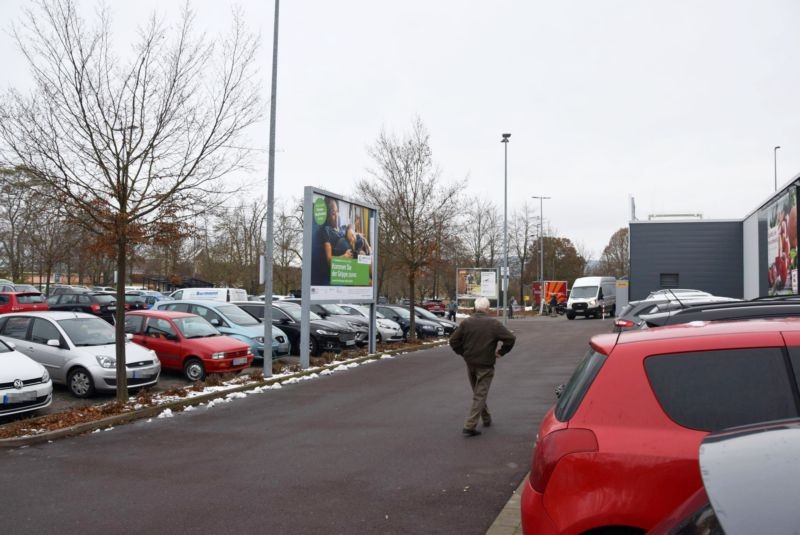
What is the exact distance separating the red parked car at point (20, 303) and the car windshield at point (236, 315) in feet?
45.8

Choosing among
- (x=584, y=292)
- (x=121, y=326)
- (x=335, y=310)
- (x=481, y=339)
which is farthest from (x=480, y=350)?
(x=584, y=292)

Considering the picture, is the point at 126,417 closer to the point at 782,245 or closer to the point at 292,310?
the point at 292,310

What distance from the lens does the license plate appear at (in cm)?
936

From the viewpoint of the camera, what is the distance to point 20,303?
28.1 m

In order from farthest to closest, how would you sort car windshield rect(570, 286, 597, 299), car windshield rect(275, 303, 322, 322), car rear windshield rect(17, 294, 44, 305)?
car windshield rect(570, 286, 597, 299)
car rear windshield rect(17, 294, 44, 305)
car windshield rect(275, 303, 322, 322)

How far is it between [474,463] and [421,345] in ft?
54.8

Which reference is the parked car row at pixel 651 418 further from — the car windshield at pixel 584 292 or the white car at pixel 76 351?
the car windshield at pixel 584 292

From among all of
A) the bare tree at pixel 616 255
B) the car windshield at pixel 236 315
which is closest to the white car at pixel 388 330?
the car windshield at pixel 236 315

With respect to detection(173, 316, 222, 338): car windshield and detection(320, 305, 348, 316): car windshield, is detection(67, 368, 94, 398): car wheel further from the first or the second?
detection(320, 305, 348, 316): car windshield

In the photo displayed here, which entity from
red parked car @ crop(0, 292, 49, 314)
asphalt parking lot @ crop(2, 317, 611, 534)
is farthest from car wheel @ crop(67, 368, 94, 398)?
red parked car @ crop(0, 292, 49, 314)

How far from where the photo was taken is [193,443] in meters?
8.63

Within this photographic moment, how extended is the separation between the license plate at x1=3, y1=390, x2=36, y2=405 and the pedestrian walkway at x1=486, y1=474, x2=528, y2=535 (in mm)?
7223

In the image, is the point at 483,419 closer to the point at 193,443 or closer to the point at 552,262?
the point at 193,443

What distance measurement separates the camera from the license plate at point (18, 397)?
9.36 m
